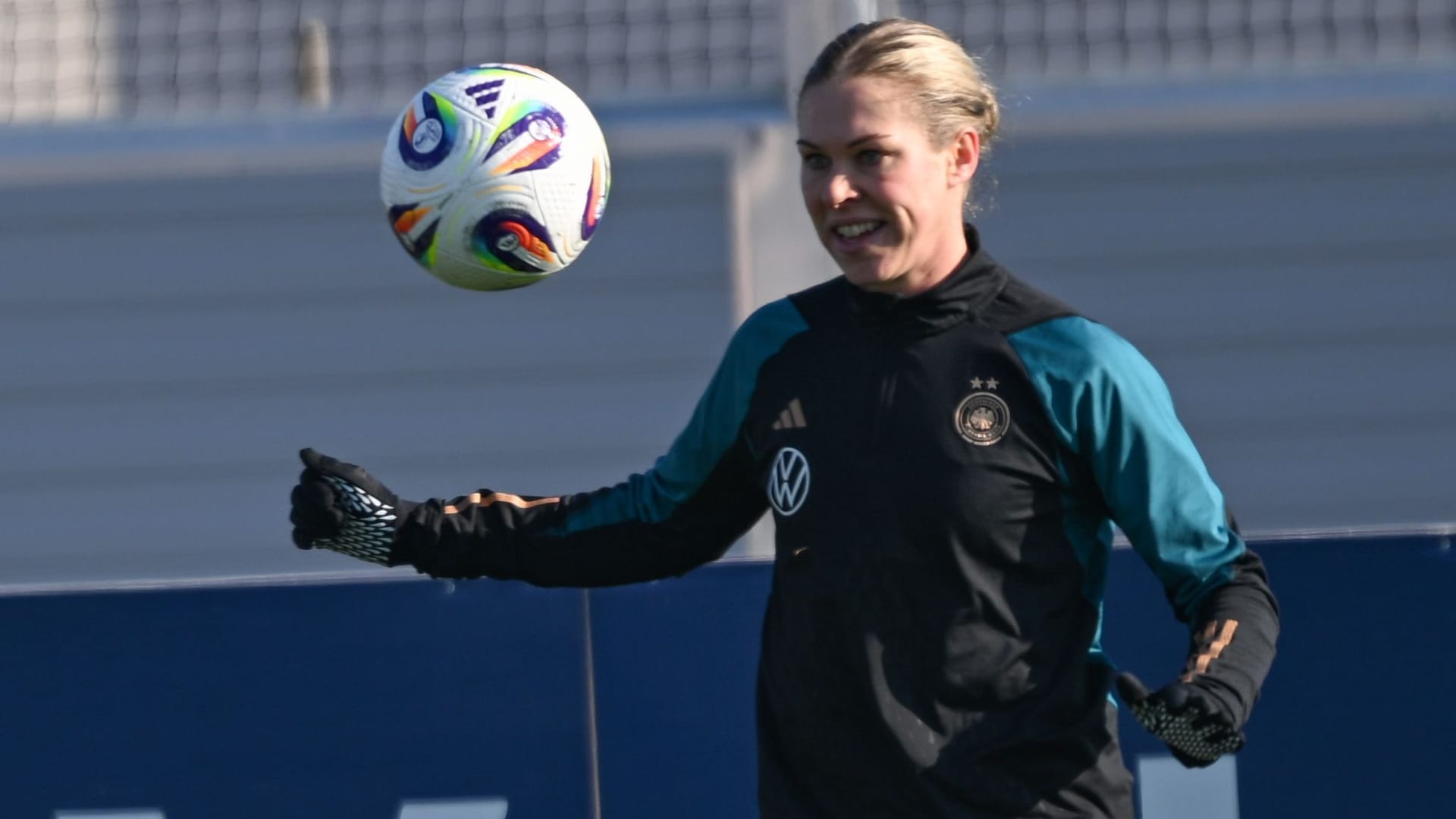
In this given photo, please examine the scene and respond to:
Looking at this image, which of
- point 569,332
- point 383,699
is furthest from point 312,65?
point 383,699

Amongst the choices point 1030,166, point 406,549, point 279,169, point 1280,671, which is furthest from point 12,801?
point 1030,166

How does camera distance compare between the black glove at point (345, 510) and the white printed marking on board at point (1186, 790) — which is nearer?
the black glove at point (345, 510)

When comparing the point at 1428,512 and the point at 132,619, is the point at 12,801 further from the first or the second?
the point at 1428,512

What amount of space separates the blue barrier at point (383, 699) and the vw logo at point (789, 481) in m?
1.33

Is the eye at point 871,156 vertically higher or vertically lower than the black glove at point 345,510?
higher

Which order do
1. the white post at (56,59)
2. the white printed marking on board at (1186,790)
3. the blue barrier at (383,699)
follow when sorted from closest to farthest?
the white printed marking on board at (1186,790) < the blue barrier at (383,699) < the white post at (56,59)

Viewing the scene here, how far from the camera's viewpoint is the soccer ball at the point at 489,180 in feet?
10.2

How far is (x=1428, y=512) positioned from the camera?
5703 mm

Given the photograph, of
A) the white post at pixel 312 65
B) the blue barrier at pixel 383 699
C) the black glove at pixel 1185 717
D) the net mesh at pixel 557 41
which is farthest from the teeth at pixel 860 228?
the white post at pixel 312 65

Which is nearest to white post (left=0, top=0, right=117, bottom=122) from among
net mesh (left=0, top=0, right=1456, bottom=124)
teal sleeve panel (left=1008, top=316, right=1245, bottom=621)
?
net mesh (left=0, top=0, right=1456, bottom=124)

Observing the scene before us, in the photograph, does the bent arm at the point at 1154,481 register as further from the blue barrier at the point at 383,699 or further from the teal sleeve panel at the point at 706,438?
the blue barrier at the point at 383,699

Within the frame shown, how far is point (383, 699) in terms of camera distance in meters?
3.98

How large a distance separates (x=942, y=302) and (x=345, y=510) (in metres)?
0.98

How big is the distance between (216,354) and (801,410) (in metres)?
3.82
